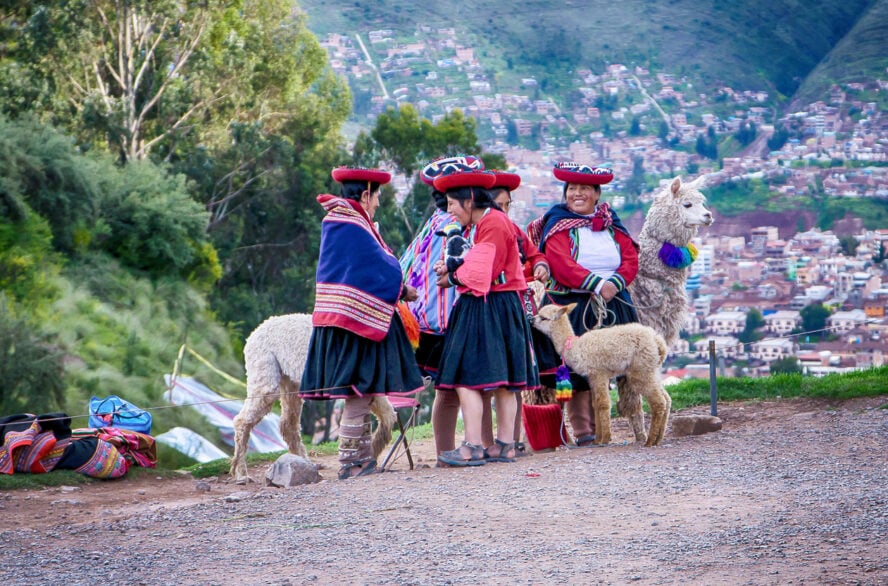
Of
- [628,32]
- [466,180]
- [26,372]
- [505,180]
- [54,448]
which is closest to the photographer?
[466,180]

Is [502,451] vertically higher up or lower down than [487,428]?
lower down

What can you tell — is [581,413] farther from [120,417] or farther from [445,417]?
[120,417]

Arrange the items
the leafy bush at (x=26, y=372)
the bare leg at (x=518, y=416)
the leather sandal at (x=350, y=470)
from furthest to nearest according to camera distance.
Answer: the leafy bush at (x=26, y=372), the bare leg at (x=518, y=416), the leather sandal at (x=350, y=470)

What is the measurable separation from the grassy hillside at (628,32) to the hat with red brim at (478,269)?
4019 cm

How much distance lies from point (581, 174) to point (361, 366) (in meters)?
2.45

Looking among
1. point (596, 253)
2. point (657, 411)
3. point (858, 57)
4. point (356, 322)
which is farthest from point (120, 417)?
point (858, 57)

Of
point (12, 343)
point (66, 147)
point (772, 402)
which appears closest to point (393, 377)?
point (772, 402)

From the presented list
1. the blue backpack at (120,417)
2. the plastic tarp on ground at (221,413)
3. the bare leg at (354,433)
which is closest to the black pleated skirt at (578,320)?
the bare leg at (354,433)

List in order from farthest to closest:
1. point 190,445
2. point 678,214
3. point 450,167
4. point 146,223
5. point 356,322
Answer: point 146,223
point 190,445
point 678,214
point 450,167
point 356,322

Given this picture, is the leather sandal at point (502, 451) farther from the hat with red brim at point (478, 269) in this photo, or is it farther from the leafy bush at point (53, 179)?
the leafy bush at point (53, 179)

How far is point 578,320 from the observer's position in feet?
30.8

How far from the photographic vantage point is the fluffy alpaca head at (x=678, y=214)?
9.80 metres

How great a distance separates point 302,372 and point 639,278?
2.95 meters

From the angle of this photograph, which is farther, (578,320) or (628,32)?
(628,32)
